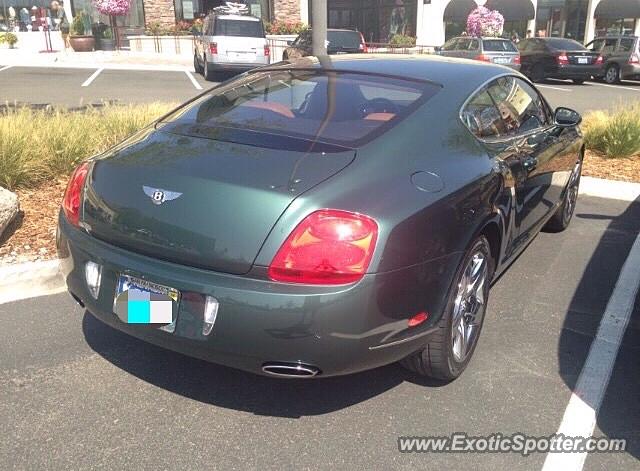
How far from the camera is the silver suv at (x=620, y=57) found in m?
19.5

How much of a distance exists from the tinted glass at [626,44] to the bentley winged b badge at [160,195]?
20.9 metres

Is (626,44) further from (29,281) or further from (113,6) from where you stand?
(29,281)

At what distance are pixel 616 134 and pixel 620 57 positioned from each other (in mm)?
14036

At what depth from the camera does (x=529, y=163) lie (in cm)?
379

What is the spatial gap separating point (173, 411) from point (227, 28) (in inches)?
670

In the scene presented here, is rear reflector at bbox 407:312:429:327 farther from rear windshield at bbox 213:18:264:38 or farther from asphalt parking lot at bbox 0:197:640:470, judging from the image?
rear windshield at bbox 213:18:264:38

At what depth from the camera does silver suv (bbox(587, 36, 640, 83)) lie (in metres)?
19.5

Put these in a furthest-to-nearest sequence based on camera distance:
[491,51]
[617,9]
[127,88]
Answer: [617,9], [491,51], [127,88]

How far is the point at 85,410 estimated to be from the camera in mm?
2859

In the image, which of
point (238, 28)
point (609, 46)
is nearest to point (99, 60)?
point (238, 28)

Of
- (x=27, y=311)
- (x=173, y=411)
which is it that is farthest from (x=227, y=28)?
(x=173, y=411)

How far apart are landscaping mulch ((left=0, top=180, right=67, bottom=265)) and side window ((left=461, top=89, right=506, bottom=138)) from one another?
119 inches

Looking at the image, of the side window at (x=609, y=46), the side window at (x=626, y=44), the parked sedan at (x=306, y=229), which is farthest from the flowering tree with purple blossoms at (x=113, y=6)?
the parked sedan at (x=306, y=229)

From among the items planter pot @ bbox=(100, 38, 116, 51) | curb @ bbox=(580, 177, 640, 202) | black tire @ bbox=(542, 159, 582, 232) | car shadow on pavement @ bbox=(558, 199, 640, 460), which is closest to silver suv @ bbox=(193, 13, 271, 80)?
planter pot @ bbox=(100, 38, 116, 51)
